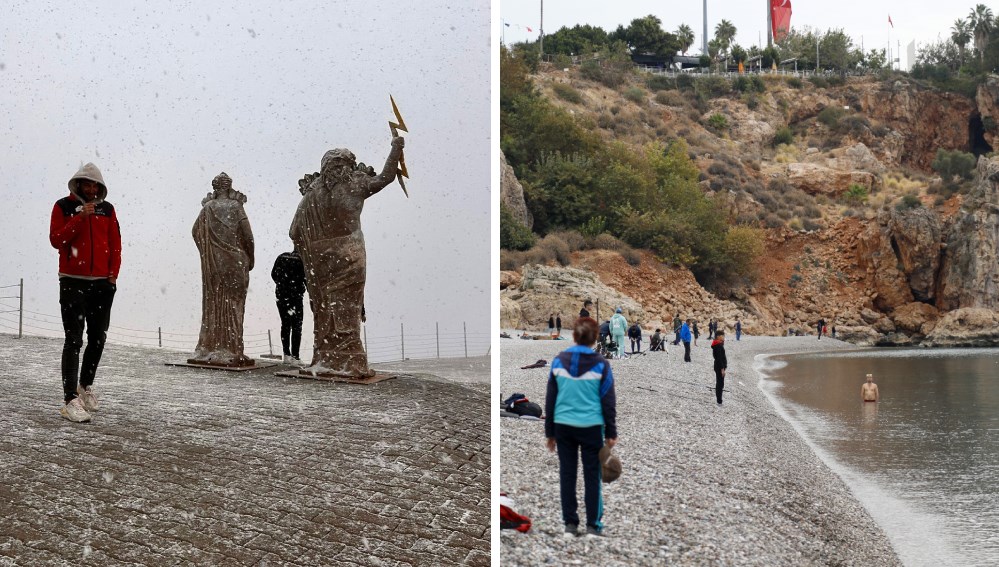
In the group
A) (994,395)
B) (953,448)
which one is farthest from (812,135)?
(953,448)

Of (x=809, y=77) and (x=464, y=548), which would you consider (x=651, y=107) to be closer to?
(x=809, y=77)

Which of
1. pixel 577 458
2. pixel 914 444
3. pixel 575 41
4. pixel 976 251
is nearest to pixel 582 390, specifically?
pixel 577 458

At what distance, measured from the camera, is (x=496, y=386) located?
257 centimetres

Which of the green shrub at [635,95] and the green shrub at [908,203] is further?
the green shrub at [908,203]

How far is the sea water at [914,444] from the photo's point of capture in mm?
8383

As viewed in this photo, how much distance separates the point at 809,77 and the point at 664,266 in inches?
1308

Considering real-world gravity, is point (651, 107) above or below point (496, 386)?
above

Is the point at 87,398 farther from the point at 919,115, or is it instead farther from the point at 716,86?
the point at 919,115

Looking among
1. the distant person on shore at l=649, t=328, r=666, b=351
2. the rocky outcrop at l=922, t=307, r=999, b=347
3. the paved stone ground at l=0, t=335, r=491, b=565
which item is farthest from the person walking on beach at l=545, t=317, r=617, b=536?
the rocky outcrop at l=922, t=307, r=999, b=347

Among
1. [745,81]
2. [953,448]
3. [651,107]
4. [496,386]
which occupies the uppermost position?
[745,81]

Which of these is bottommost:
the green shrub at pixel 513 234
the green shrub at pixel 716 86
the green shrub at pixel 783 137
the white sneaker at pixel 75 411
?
the white sneaker at pixel 75 411

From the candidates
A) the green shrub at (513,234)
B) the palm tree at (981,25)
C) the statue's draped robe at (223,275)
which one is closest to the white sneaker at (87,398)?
the statue's draped robe at (223,275)

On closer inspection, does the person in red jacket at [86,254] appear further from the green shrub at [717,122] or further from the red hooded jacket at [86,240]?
the green shrub at [717,122]

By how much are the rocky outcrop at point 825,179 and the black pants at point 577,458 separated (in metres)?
37.3
